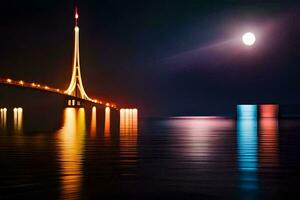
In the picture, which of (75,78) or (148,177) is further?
(75,78)

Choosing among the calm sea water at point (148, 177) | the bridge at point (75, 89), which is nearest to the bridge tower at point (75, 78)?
the bridge at point (75, 89)

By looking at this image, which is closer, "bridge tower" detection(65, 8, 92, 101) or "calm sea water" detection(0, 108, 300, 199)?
"calm sea water" detection(0, 108, 300, 199)

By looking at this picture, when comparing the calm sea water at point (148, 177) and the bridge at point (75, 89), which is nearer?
the calm sea water at point (148, 177)

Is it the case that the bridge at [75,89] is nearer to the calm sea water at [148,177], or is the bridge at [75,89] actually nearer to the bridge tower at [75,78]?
the bridge tower at [75,78]

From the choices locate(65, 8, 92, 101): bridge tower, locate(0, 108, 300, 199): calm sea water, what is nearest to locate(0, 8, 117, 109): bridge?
locate(65, 8, 92, 101): bridge tower

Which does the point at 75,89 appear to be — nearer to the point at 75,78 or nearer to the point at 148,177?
the point at 75,78

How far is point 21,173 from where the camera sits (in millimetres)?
12766

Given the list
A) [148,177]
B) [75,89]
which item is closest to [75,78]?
[75,89]

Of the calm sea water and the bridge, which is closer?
the calm sea water

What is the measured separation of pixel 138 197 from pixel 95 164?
5.80m

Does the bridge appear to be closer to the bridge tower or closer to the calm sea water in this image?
the bridge tower

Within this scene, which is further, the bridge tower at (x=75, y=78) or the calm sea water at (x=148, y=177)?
the bridge tower at (x=75, y=78)

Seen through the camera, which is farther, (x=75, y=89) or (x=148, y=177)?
(x=75, y=89)

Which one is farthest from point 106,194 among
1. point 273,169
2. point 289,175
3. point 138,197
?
point 273,169
